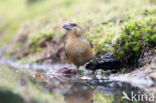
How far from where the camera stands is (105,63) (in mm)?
9031

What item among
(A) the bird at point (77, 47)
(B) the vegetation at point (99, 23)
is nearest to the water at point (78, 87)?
(A) the bird at point (77, 47)

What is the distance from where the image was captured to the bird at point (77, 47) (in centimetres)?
850

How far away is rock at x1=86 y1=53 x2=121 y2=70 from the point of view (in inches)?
345

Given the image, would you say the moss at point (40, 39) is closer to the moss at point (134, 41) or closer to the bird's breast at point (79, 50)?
the bird's breast at point (79, 50)

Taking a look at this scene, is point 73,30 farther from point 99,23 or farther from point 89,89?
point 99,23

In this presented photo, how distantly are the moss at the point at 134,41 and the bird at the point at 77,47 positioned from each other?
673 mm

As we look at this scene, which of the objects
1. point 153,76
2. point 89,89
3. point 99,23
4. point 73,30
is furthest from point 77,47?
point 99,23

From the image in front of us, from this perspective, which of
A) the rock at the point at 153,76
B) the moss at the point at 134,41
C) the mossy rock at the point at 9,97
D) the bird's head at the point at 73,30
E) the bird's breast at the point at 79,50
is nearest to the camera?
the mossy rock at the point at 9,97

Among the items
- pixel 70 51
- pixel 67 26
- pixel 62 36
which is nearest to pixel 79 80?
pixel 70 51

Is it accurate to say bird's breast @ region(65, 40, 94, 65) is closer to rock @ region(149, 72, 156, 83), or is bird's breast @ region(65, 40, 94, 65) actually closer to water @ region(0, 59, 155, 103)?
water @ region(0, 59, 155, 103)

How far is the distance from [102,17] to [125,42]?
16.7 ft

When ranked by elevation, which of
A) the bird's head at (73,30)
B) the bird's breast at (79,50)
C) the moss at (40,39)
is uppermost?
the bird's head at (73,30)

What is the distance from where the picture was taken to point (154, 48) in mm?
8352

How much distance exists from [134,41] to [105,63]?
104 centimetres
